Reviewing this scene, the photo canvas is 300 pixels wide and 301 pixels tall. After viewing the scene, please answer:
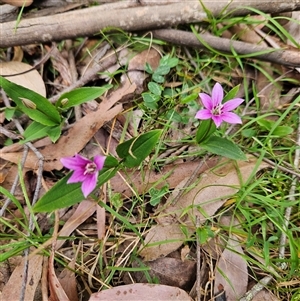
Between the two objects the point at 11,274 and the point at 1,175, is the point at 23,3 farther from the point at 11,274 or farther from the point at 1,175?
the point at 11,274

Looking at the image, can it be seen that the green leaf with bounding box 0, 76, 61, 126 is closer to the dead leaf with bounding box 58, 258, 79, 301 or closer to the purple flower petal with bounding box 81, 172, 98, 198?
the purple flower petal with bounding box 81, 172, 98, 198

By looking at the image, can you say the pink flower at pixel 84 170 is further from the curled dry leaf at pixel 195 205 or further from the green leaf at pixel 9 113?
the green leaf at pixel 9 113

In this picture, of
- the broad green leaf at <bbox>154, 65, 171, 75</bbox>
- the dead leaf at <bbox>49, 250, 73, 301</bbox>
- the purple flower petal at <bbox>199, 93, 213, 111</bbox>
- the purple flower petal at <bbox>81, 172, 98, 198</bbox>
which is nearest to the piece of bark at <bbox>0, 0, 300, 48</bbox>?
the broad green leaf at <bbox>154, 65, 171, 75</bbox>

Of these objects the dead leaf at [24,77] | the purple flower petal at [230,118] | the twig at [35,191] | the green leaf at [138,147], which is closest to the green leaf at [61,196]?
the green leaf at [138,147]

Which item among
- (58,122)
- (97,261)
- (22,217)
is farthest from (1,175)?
(97,261)

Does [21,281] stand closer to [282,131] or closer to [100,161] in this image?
[100,161]

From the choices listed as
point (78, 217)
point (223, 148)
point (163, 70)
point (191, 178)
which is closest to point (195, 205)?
point (191, 178)
